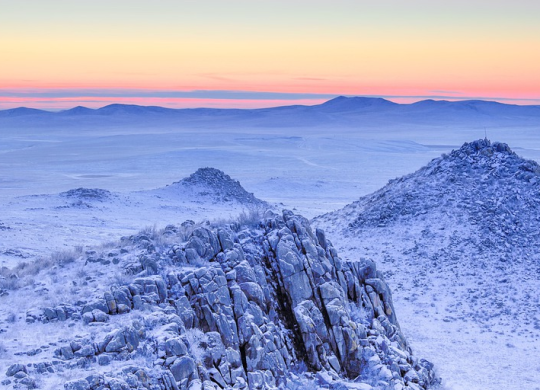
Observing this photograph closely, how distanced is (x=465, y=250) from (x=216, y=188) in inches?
946

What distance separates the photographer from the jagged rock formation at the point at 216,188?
4372 centimetres

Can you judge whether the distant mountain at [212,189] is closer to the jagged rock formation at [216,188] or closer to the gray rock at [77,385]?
the jagged rock formation at [216,188]

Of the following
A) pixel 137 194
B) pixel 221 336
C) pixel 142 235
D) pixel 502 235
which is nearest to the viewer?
pixel 221 336

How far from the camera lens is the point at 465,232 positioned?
24516mm

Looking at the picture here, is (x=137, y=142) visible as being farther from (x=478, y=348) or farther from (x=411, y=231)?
(x=478, y=348)

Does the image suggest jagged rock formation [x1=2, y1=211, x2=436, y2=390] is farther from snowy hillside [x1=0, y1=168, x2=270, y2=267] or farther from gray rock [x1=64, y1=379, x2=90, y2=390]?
snowy hillside [x1=0, y1=168, x2=270, y2=267]

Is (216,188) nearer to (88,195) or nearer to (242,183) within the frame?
(88,195)

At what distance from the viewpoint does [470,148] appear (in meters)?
29.5

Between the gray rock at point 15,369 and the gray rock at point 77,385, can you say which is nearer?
the gray rock at point 77,385

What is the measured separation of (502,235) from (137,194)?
26376mm

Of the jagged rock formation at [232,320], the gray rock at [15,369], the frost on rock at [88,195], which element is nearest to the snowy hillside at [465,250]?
the jagged rock formation at [232,320]

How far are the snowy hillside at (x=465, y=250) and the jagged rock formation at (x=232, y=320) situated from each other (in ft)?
11.5

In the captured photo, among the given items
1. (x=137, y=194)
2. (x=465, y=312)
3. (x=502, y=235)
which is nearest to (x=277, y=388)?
(x=465, y=312)

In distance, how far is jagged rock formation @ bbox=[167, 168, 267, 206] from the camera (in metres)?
43.7
